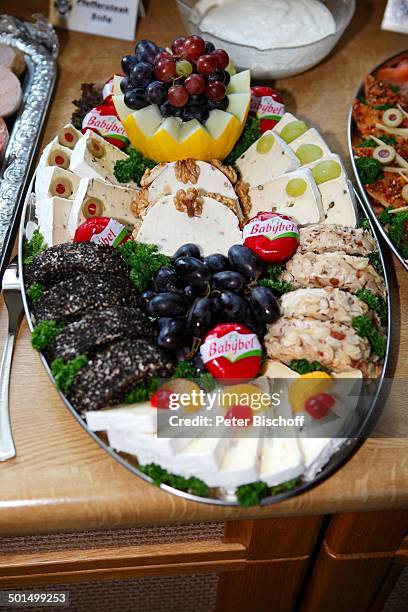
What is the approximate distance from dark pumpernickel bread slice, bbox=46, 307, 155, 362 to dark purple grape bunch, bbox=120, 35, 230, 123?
0.64 m

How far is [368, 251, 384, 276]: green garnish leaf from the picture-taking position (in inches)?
65.0

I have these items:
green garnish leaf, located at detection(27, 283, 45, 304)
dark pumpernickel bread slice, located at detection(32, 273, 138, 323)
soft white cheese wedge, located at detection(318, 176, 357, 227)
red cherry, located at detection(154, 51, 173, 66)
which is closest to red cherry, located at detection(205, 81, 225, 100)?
red cherry, located at detection(154, 51, 173, 66)

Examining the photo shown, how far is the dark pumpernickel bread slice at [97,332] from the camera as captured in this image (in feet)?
4.50

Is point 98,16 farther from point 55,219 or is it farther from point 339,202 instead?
point 339,202

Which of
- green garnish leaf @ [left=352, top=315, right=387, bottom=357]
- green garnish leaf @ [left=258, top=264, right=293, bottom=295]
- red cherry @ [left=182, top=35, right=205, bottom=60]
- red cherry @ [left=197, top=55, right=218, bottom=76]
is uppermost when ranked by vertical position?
red cherry @ [left=182, top=35, right=205, bottom=60]

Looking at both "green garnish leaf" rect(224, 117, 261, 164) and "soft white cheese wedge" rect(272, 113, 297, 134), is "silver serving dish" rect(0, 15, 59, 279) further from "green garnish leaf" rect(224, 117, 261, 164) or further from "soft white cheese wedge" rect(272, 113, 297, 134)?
"soft white cheese wedge" rect(272, 113, 297, 134)

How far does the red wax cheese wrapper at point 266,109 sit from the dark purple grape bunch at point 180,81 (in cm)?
23

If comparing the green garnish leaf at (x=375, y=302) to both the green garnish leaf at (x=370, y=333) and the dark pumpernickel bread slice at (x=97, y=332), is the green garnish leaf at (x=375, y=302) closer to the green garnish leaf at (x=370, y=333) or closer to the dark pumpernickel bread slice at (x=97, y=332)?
the green garnish leaf at (x=370, y=333)

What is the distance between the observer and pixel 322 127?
226 cm

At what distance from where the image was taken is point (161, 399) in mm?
1298

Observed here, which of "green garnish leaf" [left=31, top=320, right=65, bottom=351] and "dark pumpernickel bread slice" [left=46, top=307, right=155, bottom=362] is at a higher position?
"dark pumpernickel bread slice" [left=46, top=307, right=155, bottom=362]

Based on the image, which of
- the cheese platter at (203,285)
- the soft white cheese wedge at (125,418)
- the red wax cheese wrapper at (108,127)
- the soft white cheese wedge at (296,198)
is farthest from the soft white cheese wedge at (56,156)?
the soft white cheese wedge at (125,418)

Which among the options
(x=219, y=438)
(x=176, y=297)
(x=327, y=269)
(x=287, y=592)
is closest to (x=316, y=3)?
(x=327, y=269)

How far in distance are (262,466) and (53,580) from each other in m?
0.66
